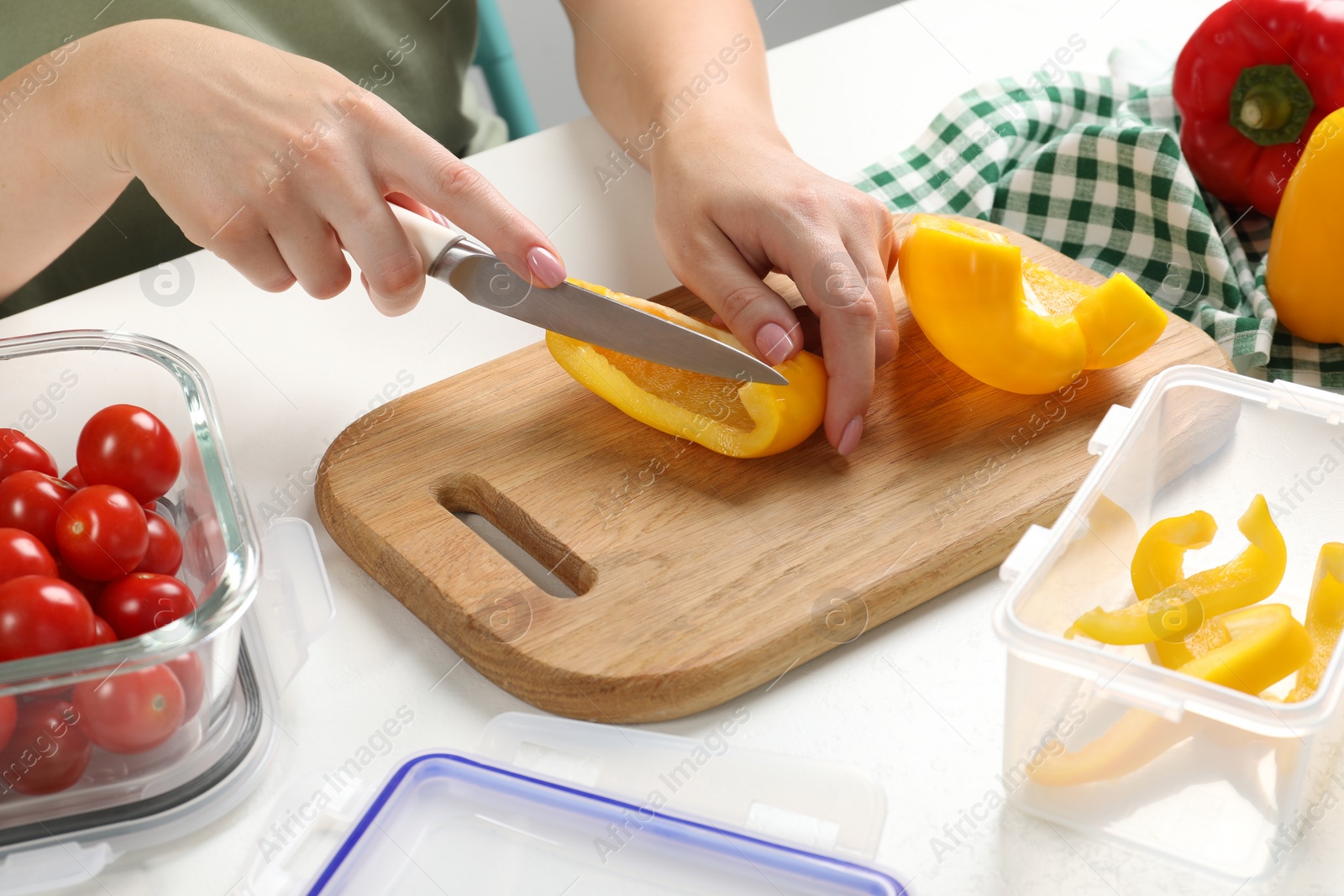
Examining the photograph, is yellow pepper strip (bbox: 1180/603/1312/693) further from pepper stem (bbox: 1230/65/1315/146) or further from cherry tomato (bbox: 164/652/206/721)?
pepper stem (bbox: 1230/65/1315/146)

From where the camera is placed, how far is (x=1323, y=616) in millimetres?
696

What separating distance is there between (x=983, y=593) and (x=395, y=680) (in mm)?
448

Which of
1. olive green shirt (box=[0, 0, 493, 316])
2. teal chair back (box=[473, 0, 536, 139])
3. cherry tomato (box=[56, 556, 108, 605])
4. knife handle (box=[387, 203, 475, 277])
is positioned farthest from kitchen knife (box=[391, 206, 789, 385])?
teal chair back (box=[473, 0, 536, 139])

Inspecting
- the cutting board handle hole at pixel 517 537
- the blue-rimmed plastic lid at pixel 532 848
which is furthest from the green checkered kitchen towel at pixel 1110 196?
the blue-rimmed plastic lid at pixel 532 848

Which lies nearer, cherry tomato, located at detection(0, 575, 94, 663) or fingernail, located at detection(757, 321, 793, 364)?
cherry tomato, located at detection(0, 575, 94, 663)

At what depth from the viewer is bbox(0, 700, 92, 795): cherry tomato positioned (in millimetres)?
635

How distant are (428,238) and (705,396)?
0.28 metres

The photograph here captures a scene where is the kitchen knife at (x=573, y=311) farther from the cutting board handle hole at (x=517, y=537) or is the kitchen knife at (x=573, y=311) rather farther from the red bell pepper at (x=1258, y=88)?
the red bell pepper at (x=1258, y=88)

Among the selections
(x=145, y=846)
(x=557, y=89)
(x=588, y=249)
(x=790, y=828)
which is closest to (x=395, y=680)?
(x=145, y=846)

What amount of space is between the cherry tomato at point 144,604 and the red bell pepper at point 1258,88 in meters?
1.15

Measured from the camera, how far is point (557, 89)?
322 cm

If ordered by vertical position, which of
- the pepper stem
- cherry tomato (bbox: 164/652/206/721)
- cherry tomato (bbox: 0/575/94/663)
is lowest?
cherry tomato (bbox: 164/652/206/721)

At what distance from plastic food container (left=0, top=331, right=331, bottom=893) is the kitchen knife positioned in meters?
0.22

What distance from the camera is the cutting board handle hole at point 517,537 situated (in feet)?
2.96
